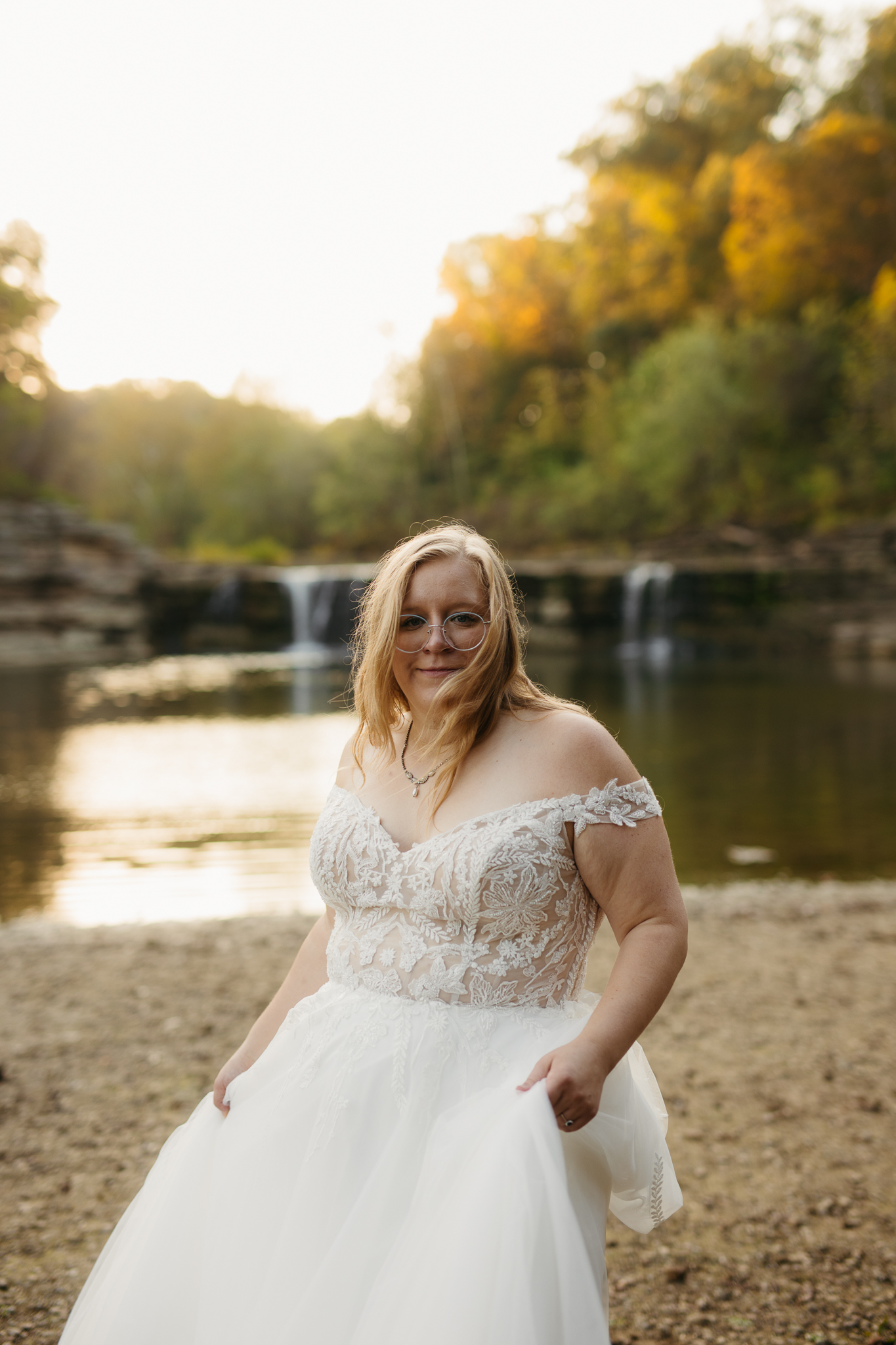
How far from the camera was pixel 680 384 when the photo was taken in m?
35.0

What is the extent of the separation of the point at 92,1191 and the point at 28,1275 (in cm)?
39

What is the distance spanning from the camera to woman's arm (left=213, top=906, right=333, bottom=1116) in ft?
6.26

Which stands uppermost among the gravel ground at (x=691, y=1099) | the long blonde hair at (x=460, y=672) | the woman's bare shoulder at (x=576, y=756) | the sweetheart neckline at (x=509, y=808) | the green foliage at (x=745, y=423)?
the green foliage at (x=745, y=423)

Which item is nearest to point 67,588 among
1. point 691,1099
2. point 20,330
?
point 20,330

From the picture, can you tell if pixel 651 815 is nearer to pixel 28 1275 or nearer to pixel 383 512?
pixel 28 1275

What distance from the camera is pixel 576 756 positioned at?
1693 mm

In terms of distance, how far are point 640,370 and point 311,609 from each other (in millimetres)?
18716

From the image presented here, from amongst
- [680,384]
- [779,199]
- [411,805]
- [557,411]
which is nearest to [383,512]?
[557,411]

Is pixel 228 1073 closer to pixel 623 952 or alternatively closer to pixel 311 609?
pixel 623 952

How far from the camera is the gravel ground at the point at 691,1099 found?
2.45 metres

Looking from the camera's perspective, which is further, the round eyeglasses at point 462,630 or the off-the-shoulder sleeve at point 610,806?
the round eyeglasses at point 462,630

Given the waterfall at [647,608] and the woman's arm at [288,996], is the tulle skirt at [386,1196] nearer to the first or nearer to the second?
the woman's arm at [288,996]

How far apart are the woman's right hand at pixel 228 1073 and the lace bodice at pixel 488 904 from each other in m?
0.35

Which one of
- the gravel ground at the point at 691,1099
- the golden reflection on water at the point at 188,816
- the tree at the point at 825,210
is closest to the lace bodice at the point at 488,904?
the gravel ground at the point at 691,1099
